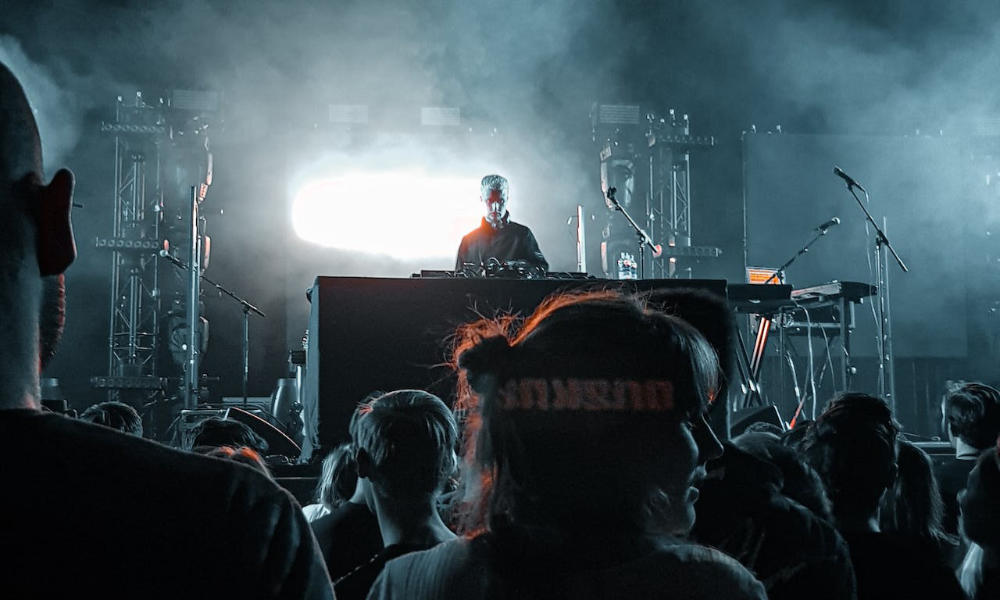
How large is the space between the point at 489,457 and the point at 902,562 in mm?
1484

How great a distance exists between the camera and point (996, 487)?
2.73m

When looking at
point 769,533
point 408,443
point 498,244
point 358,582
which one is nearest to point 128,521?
point 358,582

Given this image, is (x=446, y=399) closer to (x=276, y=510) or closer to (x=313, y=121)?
(x=276, y=510)

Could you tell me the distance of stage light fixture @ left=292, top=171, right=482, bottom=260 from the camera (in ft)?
49.3

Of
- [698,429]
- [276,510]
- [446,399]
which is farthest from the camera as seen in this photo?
[446,399]

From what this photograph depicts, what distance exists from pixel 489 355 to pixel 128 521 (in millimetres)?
714

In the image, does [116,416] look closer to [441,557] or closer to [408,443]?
[408,443]

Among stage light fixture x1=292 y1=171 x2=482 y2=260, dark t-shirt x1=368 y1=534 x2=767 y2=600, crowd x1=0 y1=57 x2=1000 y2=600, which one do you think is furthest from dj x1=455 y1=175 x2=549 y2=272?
stage light fixture x1=292 y1=171 x2=482 y2=260

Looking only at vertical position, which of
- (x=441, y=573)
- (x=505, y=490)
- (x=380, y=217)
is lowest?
(x=441, y=573)

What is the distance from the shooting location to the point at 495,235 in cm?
790

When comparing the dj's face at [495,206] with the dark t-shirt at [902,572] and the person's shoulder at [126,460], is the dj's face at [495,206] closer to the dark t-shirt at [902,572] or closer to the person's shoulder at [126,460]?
the dark t-shirt at [902,572]

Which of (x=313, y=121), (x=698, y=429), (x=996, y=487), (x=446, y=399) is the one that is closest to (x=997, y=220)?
(x=313, y=121)

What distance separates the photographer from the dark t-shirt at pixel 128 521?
0.87 meters

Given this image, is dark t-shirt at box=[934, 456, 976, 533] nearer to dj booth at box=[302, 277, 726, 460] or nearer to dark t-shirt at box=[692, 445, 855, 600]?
dj booth at box=[302, 277, 726, 460]
